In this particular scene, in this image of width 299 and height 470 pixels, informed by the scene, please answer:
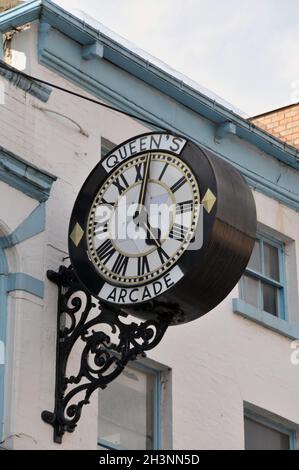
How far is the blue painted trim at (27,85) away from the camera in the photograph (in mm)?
15327

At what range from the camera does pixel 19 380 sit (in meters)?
14.1

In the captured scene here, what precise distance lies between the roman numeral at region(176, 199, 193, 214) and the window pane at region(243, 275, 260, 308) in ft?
12.9

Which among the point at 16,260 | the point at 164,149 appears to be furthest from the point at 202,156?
the point at 16,260

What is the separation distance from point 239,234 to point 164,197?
824 mm

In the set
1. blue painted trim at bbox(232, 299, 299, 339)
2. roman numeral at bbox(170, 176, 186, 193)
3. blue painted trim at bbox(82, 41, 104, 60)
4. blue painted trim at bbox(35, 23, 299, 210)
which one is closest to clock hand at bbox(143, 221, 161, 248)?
roman numeral at bbox(170, 176, 186, 193)

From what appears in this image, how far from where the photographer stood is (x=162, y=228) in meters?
14.1

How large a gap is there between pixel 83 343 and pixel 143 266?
1259mm

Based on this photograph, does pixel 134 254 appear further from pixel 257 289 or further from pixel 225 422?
pixel 257 289

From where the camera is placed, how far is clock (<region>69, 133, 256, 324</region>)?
1373 centimetres

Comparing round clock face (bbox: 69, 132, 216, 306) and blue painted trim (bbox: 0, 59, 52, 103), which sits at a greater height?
blue painted trim (bbox: 0, 59, 52, 103)

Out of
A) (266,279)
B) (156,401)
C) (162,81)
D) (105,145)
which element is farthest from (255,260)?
(156,401)

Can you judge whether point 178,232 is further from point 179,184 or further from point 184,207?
point 179,184

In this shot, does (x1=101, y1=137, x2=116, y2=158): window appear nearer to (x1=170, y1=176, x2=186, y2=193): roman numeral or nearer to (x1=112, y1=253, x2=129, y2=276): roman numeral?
(x1=170, y1=176, x2=186, y2=193): roman numeral
